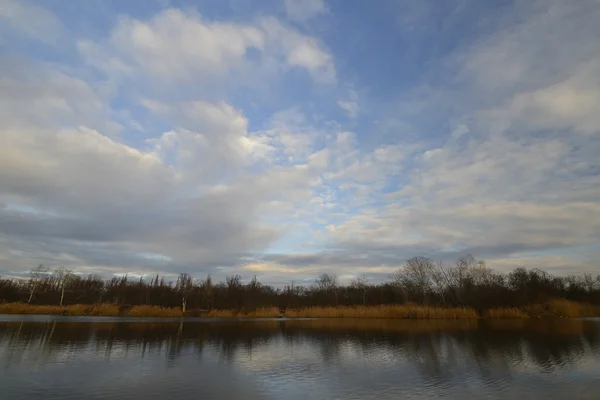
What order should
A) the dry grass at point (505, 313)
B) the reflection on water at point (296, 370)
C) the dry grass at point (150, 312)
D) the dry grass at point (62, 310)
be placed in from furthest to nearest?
the dry grass at point (62, 310), the dry grass at point (150, 312), the dry grass at point (505, 313), the reflection on water at point (296, 370)

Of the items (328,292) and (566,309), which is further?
(328,292)

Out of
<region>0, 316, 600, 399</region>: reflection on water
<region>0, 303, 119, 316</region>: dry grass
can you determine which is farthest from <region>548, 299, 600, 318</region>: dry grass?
<region>0, 303, 119, 316</region>: dry grass

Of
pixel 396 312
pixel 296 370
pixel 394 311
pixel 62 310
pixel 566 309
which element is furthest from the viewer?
pixel 62 310

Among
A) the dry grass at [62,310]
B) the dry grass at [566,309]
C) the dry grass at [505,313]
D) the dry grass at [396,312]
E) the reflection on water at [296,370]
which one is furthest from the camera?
the dry grass at [62,310]

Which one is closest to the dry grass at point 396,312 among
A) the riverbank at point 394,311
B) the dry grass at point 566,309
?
the riverbank at point 394,311

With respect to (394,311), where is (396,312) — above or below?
below

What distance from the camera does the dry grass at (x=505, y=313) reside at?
43.6 m

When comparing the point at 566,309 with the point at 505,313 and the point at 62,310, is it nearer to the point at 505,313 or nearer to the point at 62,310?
the point at 505,313

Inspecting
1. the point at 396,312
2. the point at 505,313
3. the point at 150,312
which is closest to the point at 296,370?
the point at 396,312

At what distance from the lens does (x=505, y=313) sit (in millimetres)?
43719

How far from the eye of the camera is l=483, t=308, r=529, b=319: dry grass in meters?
43.6

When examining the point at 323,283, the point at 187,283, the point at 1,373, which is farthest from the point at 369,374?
the point at 323,283

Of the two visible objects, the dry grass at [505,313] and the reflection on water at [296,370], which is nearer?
the reflection on water at [296,370]

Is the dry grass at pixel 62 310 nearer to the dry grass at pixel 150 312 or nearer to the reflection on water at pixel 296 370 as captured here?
the dry grass at pixel 150 312
